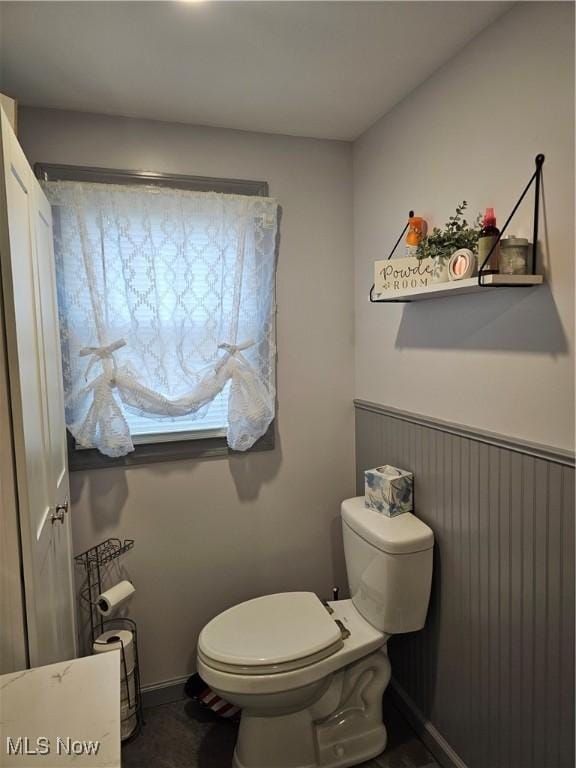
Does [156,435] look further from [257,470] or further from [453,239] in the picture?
[453,239]

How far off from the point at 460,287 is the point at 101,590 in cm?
177

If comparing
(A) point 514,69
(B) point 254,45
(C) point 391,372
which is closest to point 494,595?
(C) point 391,372

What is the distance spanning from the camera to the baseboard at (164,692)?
2.05 m

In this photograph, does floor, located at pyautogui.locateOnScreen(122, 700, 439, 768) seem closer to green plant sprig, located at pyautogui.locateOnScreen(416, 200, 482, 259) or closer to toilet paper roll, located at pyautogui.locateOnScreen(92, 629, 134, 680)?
toilet paper roll, located at pyautogui.locateOnScreen(92, 629, 134, 680)

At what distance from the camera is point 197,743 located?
1.87m

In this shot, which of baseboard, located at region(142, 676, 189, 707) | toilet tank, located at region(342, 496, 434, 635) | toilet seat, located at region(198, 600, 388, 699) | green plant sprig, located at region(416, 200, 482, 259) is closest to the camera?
green plant sprig, located at region(416, 200, 482, 259)

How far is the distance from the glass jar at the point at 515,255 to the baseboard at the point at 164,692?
205 centimetres

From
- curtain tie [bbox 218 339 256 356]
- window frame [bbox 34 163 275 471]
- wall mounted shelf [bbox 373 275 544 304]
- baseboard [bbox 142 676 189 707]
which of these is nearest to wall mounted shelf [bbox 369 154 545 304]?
wall mounted shelf [bbox 373 275 544 304]

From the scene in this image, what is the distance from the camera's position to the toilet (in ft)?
5.18

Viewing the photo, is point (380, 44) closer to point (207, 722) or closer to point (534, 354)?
point (534, 354)

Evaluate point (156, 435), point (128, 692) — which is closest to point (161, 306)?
point (156, 435)

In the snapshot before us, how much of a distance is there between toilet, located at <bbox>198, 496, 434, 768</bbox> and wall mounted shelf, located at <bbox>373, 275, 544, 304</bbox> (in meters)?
A: 0.80

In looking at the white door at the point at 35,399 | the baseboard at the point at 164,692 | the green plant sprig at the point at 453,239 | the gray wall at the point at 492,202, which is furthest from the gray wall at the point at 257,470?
the green plant sprig at the point at 453,239

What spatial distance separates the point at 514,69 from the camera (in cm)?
133
